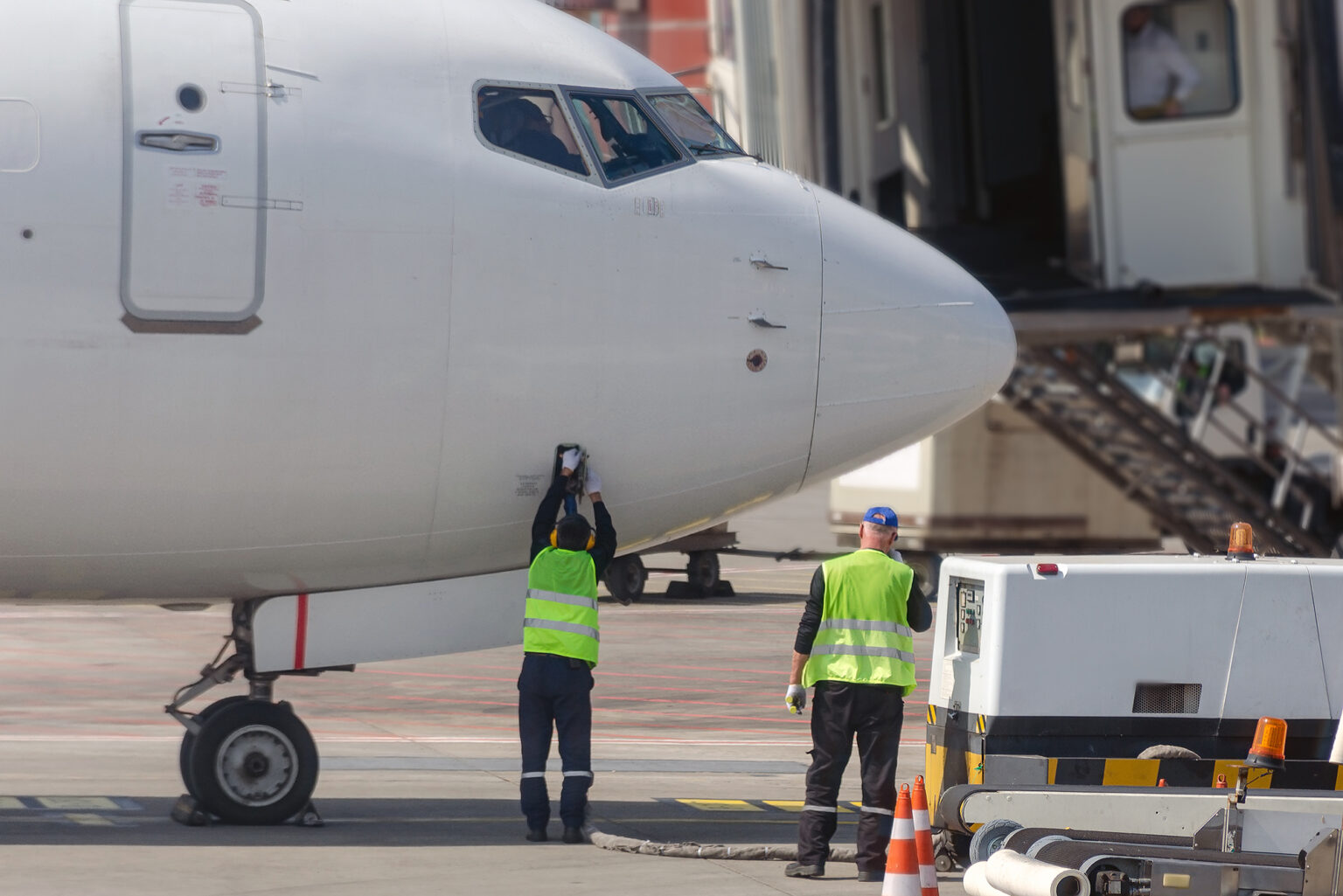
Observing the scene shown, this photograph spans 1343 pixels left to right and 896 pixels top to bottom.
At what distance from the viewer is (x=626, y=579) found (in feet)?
76.5

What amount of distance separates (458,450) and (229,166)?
180 cm

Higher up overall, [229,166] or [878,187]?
[878,187]

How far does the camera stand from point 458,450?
957 cm

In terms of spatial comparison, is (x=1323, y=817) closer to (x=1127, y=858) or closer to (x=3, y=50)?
(x=1127, y=858)

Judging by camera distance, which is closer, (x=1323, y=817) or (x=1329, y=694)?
(x=1323, y=817)

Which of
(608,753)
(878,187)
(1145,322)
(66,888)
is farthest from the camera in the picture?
(878,187)

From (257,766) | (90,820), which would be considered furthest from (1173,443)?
(90,820)

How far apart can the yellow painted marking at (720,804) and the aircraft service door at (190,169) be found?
434 centimetres

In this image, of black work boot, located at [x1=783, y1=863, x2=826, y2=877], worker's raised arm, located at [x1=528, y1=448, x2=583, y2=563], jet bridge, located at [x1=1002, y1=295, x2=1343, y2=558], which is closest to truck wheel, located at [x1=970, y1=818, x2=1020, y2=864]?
black work boot, located at [x1=783, y1=863, x2=826, y2=877]

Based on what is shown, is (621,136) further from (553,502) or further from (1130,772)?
(1130,772)

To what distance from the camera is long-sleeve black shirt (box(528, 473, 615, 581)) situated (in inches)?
383

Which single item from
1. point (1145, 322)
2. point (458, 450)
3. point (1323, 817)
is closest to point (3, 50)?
point (458, 450)

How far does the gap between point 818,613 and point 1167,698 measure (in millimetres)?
1753

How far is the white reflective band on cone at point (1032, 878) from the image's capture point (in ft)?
24.1
